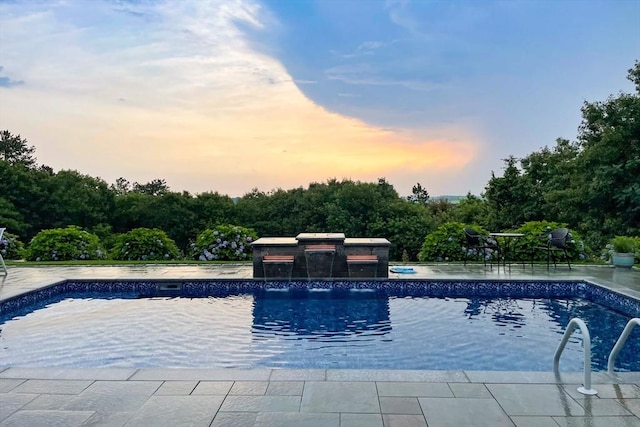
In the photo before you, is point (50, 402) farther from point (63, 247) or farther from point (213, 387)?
point (63, 247)

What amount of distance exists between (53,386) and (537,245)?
982 cm

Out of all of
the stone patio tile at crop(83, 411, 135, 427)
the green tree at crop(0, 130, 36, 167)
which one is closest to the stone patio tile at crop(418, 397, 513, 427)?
the stone patio tile at crop(83, 411, 135, 427)

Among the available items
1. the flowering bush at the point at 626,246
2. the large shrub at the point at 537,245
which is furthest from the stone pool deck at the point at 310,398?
the large shrub at the point at 537,245

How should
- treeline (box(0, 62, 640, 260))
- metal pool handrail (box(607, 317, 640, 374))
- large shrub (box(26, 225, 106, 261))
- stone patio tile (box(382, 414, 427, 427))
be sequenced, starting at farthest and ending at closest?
1. treeline (box(0, 62, 640, 260))
2. large shrub (box(26, 225, 106, 261))
3. metal pool handrail (box(607, 317, 640, 374))
4. stone patio tile (box(382, 414, 427, 427))

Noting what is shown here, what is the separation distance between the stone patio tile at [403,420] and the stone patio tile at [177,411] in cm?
110

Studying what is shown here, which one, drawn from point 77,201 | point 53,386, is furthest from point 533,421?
point 77,201

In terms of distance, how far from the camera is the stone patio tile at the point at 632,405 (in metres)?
2.94

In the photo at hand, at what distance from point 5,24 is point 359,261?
10399 millimetres

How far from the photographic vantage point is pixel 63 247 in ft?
35.9

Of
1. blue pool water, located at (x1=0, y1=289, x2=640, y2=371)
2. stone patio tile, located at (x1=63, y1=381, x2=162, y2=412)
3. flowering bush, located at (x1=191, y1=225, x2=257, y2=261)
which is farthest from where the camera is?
flowering bush, located at (x1=191, y1=225, x2=257, y2=261)

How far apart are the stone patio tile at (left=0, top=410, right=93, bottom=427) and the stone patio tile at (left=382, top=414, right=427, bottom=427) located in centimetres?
188

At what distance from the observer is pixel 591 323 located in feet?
21.1

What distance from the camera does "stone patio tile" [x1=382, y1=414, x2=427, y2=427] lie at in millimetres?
2744

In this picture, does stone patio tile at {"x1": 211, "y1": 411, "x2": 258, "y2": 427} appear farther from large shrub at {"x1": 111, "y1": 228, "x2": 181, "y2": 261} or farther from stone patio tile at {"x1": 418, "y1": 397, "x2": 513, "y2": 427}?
large shrub at {"x1": 111, "y1": 228, "x2": 181, "y2": 261}
